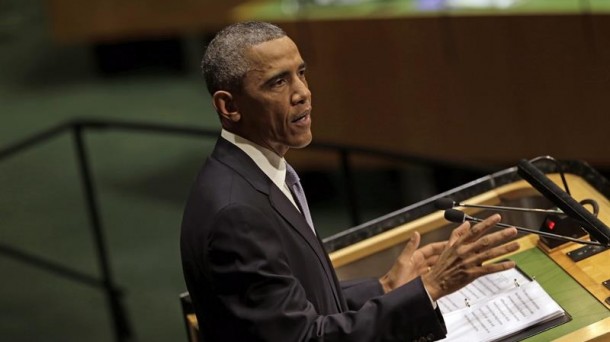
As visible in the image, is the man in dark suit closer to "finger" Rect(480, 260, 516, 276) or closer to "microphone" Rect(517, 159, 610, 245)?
"finger" Rect(480, 260, 516, 276)

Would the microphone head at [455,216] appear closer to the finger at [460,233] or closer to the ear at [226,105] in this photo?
the finger at [460,233]

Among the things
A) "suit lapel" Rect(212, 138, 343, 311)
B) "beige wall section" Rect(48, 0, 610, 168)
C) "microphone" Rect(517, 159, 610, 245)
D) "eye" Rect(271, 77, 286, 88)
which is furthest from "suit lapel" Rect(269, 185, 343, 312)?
"beige wall section" Rect(48, 0, 610, 168)

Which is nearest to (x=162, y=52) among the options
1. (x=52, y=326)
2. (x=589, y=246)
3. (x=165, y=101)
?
(x=165, y=101)

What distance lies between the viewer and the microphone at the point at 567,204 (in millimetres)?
3023

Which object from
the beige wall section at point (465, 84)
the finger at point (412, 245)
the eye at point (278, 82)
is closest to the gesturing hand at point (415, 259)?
the finger at point (412, 245)

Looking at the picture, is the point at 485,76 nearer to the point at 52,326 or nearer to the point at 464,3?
the point at 464,3

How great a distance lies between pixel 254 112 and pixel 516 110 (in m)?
3.58

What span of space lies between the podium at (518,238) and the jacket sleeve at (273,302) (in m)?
0.52

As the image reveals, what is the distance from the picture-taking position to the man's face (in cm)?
276

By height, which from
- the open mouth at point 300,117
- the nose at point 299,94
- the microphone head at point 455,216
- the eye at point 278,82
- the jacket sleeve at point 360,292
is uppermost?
the eye at point 278,82

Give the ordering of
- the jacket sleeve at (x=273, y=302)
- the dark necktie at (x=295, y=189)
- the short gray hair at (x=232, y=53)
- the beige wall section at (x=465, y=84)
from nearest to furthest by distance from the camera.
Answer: the jacket sleeve at (x=273, y=302) → the short gray hair at (x=232, y=53) → the dark necktie at (x=295, y=189) → the beige wall section at (x=465, y=84)

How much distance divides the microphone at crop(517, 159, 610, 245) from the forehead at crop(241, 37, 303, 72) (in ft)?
2.65

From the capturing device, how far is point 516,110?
243 inches

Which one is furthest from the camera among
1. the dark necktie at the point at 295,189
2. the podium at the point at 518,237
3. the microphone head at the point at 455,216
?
the podium at the point at 518,237
